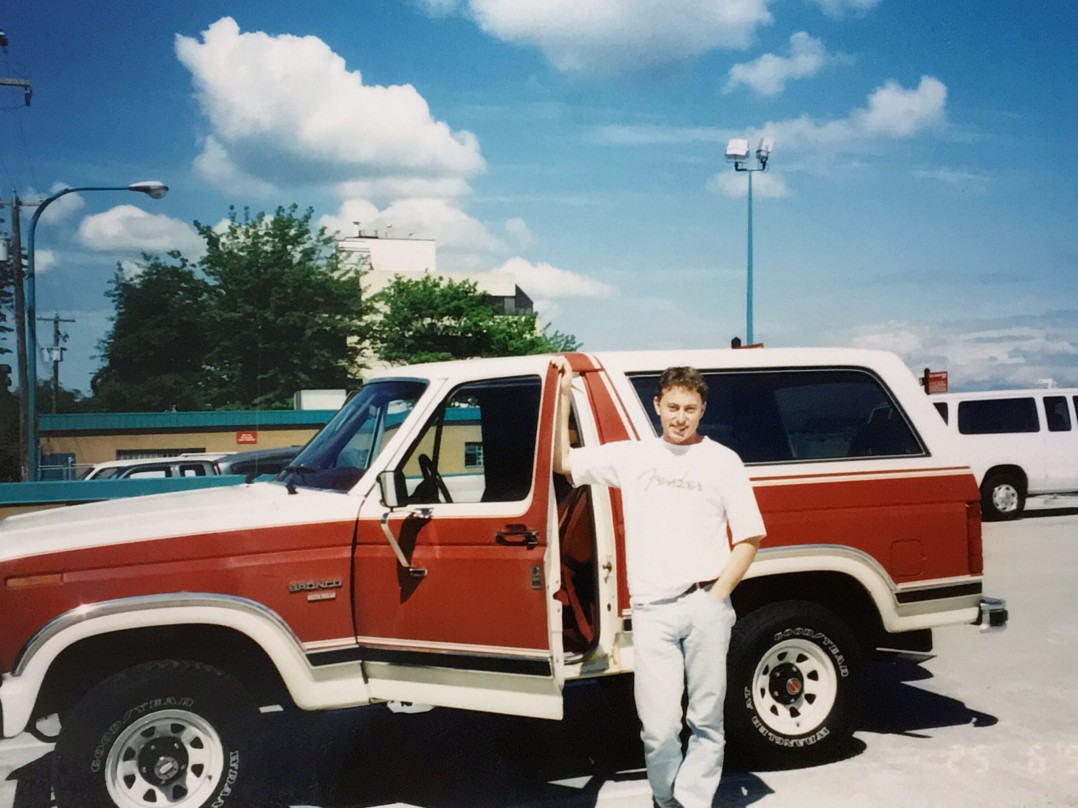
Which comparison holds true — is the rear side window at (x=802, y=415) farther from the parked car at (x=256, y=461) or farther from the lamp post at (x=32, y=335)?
the lamp post at (x=32, y=335)

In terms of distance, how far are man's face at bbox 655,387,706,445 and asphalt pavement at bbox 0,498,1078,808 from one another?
1909 millimetres

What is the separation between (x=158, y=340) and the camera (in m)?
55.0

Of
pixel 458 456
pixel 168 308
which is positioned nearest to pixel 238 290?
pixel 168 308

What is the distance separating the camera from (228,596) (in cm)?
417

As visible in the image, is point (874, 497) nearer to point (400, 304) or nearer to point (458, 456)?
point (458, 456)

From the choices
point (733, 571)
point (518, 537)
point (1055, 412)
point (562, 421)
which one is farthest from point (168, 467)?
point (1055, 412)

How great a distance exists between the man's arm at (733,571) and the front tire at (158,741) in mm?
2163

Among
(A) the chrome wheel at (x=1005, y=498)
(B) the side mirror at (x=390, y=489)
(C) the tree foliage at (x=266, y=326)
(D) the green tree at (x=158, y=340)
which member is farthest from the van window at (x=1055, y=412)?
(D) the green tree at (x=158, y=340)


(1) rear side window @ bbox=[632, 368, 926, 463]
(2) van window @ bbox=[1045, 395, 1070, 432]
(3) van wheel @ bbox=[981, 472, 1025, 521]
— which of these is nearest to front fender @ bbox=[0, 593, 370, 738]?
(1) rear side window @ bbox=[632, 368, 926, 463]

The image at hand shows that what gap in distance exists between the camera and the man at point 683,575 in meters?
3.87

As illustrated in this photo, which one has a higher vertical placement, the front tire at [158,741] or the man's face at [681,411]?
the man's face at [681,411]

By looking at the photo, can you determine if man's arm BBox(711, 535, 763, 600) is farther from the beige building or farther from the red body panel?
the beige building

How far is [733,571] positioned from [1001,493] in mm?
14585

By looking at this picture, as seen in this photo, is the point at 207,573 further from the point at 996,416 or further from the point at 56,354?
the point at 56,354
